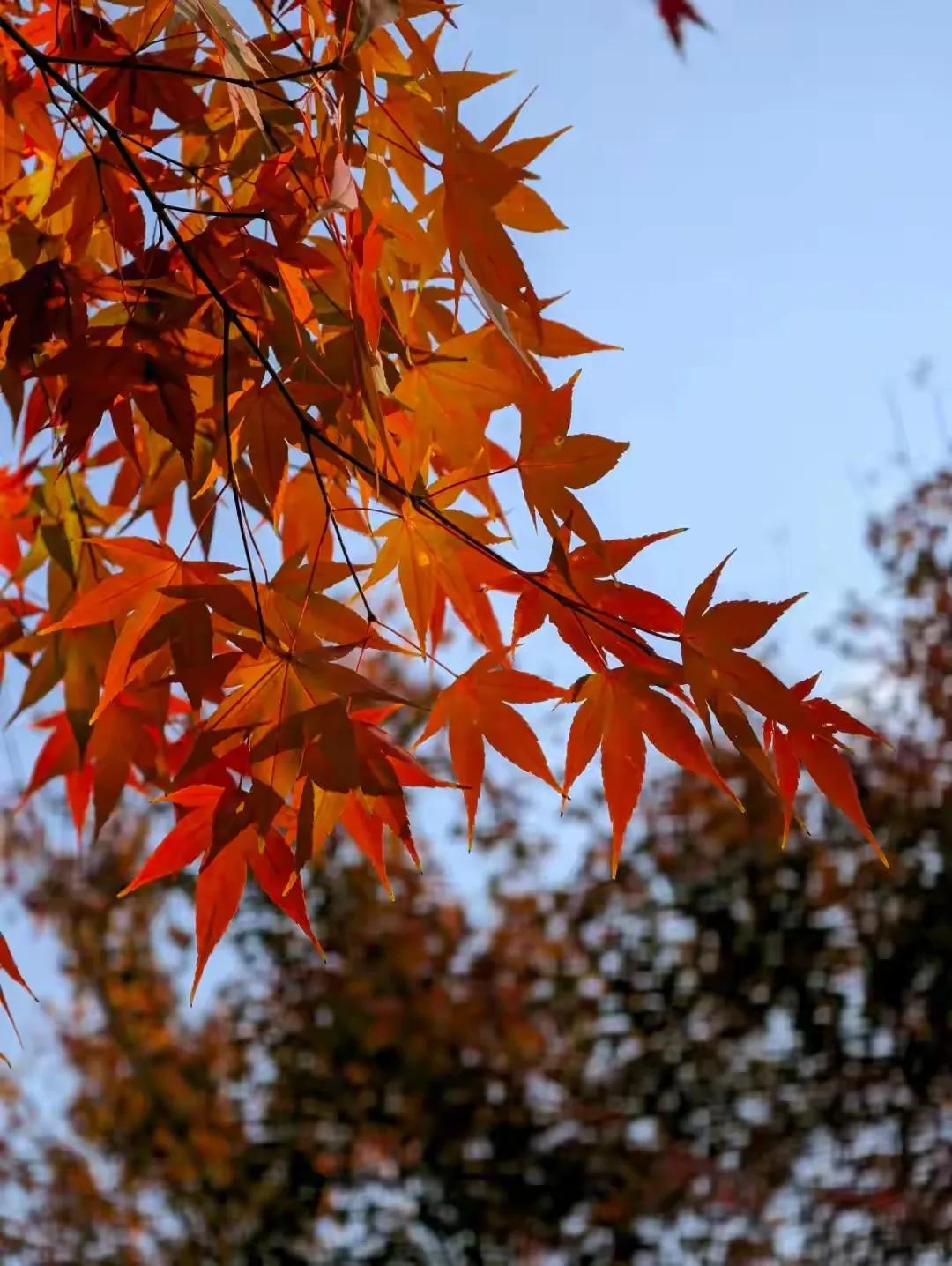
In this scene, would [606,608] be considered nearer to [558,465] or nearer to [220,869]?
[558,465]

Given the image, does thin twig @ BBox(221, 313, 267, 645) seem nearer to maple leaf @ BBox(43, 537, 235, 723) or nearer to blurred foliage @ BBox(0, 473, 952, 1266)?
maple leaf @ BBox(43, 537, 235, 723)

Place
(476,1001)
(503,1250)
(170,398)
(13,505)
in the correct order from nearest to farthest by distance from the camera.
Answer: (170,398) → (13,505) → (503,1250) → (476,1001)

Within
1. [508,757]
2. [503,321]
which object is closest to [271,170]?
[503,321]

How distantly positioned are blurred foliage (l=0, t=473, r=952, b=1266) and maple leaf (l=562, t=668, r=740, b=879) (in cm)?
276

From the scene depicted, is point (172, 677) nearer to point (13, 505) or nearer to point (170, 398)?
point (170, 398)

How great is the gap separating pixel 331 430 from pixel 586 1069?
298 centimetres

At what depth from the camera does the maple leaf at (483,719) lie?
82cm

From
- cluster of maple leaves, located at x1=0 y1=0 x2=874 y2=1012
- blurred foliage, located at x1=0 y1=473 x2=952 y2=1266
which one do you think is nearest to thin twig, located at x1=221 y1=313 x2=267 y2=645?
cluster of maple leaves, located at x1=0 y1=0 x2=874 y2=1012

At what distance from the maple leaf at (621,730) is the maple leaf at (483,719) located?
3 cm

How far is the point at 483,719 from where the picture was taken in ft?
2.73

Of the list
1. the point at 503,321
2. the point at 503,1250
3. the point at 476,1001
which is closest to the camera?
the point at 503,321

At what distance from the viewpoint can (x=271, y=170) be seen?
2.87 ft

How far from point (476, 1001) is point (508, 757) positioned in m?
2.92

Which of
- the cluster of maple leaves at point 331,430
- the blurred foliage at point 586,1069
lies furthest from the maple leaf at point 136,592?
the blurred foliage at point 586,1069
